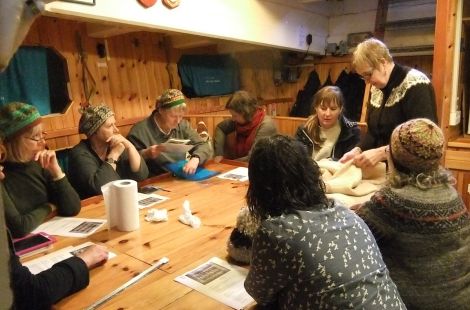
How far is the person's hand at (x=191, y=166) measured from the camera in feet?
7.02

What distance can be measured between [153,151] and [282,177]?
59.8 inches

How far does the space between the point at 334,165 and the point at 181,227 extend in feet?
2.86

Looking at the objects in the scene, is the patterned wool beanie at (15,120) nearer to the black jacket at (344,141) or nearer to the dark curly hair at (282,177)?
the dark curly hair at (282,177)

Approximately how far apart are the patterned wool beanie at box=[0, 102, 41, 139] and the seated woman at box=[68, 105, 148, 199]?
38cm

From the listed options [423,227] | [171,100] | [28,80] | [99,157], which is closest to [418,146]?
[423,227]

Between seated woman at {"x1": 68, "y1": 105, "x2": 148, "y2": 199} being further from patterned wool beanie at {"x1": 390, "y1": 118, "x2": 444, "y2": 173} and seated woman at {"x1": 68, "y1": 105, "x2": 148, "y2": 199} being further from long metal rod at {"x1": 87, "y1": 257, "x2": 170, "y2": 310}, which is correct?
patterned wool beanie at {"x1": 390, "y1": 118, "x2": 444, "y2": 173}

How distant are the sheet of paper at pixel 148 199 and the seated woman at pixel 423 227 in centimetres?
95

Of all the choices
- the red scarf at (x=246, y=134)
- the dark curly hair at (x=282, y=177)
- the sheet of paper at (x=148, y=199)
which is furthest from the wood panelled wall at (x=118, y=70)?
the dark curly hair at (x=282, y=177)

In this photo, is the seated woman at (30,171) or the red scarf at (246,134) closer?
the seated woman at (30,171)

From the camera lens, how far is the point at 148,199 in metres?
1.79

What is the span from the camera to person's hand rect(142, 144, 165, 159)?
7.70 ft

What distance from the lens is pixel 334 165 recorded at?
1921mm

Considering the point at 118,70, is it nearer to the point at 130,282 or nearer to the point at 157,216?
the point at 157,216

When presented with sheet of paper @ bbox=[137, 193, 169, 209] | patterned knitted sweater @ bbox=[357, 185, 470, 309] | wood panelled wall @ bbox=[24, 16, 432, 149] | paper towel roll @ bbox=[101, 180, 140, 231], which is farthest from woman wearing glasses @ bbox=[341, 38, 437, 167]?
wood panelled wall @ bbox=[24, 16, 432, 149]
